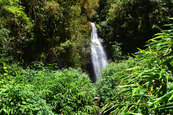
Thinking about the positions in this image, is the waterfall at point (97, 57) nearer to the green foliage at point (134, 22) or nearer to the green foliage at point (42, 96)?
the green foliage at point (134, 22)

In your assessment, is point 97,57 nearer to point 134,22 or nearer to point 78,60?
point 78,60

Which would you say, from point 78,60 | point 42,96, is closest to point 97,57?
point 78,60

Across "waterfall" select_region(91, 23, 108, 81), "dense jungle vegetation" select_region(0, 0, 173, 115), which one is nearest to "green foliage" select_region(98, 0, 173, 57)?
"dense jungle vegetation" select_region(0, 0, 173, 115)

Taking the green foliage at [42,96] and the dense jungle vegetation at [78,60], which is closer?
the dense jungle vegetation at [78,60]

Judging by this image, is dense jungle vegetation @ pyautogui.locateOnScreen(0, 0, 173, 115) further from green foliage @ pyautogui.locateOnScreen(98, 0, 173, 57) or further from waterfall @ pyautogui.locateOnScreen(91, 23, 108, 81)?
waterfall @ pyautogui.locateOnScreen(91, 23, 108, 81)

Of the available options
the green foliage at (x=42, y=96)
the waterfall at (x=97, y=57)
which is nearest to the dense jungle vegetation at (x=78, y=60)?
the green foliage at (x=42, y=96)

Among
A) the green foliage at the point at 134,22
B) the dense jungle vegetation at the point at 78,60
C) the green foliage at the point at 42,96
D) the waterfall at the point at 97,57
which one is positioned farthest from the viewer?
the waterfall at the point at 97,57

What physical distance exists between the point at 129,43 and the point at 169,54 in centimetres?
832

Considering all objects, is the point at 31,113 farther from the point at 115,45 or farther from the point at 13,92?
the point at 115,45

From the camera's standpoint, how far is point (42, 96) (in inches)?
106

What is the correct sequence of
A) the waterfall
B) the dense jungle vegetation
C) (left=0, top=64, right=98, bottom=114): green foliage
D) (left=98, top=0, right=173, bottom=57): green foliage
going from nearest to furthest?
the dense jungle vegetation, (left=0, top=64, right=98, bottom=114): green foliage, (left=98, top=0, right=173, bottom=57): green foliage, the waterfall

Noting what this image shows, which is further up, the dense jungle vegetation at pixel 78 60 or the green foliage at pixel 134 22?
the green foliage at pixel 134 22

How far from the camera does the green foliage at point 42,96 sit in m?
1.90

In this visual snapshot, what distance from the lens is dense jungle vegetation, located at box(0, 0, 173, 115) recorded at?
1.16m
